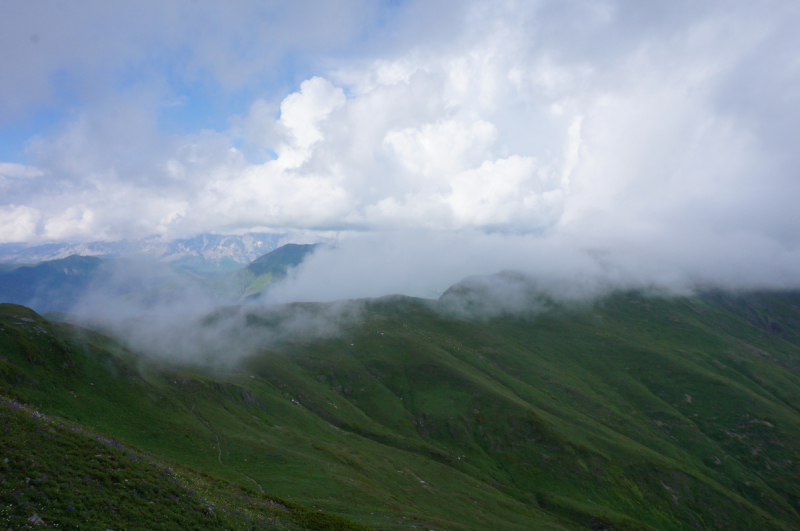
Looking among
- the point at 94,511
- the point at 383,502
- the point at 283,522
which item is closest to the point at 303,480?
the point at 383,502

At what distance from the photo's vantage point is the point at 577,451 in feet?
508

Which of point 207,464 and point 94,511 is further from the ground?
point 94,511

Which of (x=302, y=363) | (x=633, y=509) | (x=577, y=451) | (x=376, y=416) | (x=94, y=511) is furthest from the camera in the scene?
(x=302, y=363)

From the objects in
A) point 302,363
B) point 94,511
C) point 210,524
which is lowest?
point 302,363

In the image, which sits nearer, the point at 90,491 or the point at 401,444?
the point at 90,491

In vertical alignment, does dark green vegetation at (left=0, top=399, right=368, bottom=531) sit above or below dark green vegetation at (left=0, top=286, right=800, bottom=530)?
above

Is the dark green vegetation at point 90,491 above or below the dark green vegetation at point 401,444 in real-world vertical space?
above

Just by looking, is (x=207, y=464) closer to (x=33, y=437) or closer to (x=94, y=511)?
(x=33, y=437)

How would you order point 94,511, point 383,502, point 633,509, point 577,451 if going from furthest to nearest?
point 577,451 < point 633,509 < point 383,502 < point 94,511

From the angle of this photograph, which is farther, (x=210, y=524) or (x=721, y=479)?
(x=721, y=479)

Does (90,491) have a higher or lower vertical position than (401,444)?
higher

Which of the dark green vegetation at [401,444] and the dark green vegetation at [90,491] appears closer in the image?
the dark green vegetation at [90,491]

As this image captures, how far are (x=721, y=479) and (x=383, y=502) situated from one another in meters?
198

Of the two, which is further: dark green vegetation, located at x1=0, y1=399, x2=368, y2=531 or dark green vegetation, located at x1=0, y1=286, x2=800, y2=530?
dark green vegetation, located at x1=0, y1=286, x2=800, y2=530
